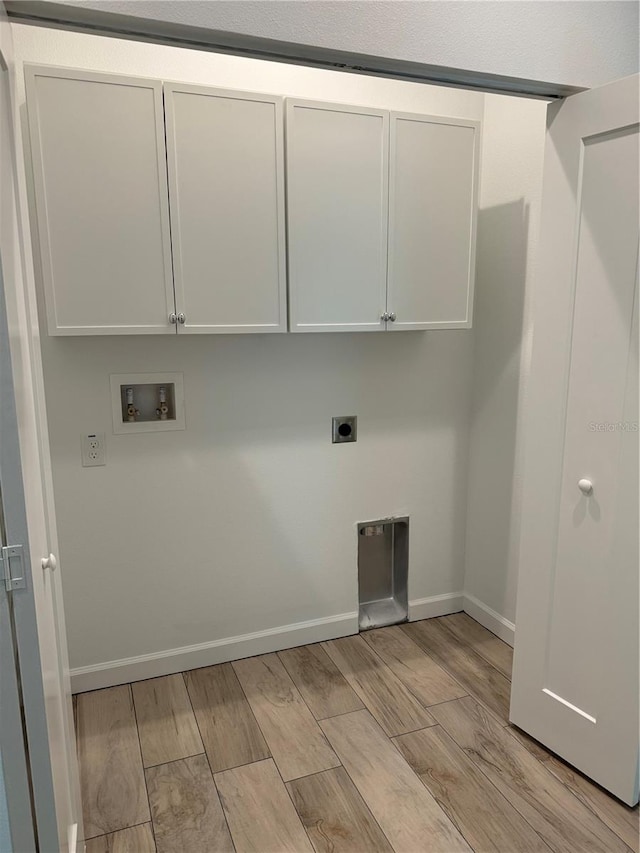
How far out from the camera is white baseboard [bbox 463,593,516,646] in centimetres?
283

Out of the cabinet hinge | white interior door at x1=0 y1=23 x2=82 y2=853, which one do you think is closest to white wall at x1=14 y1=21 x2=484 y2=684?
white interior door at x1=0 y1=23 x2=82 y2=853

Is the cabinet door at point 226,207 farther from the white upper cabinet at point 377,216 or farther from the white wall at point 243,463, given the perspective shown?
the white wall at point 243,463

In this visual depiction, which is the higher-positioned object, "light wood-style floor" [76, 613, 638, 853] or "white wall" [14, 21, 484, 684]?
"white wall" [14, 21, 484, 684]

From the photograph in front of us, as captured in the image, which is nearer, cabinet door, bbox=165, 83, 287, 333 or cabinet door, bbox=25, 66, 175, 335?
cabinet door, bbox=25, 66, 175, 335

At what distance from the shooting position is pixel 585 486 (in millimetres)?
1857

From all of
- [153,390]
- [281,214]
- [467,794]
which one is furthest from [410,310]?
[467,794]

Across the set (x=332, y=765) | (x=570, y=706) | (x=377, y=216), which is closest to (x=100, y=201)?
(x=377, y=216)

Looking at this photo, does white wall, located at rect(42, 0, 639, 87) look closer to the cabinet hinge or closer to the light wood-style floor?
the cabinet hinge

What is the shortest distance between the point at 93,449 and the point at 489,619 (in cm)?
→ 202

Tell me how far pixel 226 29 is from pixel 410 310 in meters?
1.36

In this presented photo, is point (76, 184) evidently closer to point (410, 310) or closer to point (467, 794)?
point (410, 310)

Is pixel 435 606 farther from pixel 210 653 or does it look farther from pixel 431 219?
pixel 431 219

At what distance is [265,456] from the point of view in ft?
8.55

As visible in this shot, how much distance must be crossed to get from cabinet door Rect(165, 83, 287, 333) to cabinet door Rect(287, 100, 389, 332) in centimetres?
7
